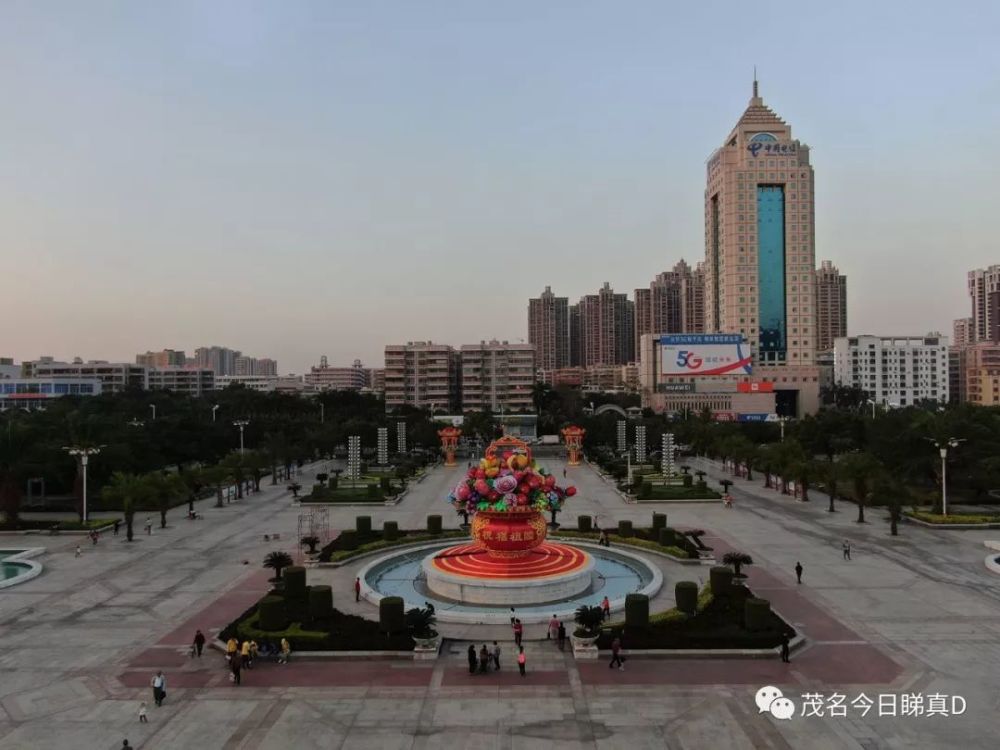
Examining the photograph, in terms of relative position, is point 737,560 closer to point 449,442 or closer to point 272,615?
point 272,615

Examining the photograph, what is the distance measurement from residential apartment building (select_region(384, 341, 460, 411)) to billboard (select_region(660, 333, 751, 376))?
136 feet

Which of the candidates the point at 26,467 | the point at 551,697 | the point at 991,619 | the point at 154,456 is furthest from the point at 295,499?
the point at 991,619

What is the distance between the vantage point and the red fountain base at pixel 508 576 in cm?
2442

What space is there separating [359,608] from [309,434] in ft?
179

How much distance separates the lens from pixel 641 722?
640 inches

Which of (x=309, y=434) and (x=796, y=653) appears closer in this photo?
(x=796, y=653)

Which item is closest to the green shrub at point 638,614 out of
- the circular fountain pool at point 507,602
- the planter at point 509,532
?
the circular fountain pool at point 507,602

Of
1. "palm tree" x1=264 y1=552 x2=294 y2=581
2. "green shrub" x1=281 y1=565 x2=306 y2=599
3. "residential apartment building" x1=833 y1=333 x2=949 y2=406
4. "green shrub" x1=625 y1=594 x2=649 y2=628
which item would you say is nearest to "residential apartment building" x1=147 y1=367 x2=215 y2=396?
"residential apartment building" x1=833 y1=333 x2=949 y2=406

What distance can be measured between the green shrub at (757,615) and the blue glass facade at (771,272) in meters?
110

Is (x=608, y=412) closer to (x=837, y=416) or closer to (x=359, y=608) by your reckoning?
(x=837, y=416)

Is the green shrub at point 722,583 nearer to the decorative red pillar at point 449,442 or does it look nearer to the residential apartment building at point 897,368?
the decorative red pillar at point 449,442

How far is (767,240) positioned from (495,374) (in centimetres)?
5316

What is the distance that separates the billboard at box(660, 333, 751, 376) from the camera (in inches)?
4616
